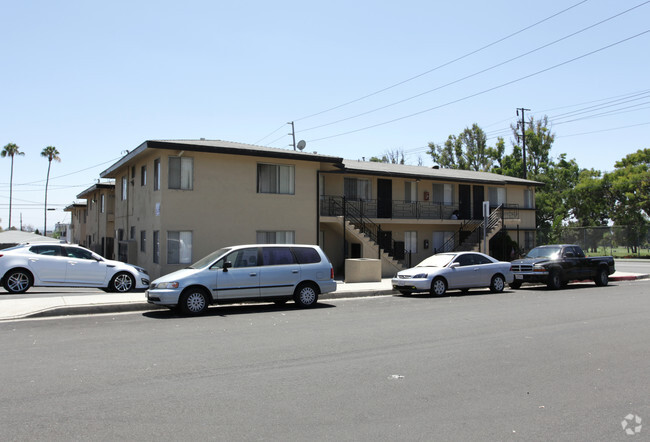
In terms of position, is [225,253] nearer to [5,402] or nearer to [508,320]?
[508,320]

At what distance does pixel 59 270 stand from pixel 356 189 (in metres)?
15.5

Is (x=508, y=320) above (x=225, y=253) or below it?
below

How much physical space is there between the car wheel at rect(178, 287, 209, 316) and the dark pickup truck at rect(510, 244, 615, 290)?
498 inches

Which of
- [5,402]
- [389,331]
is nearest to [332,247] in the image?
[389,331]

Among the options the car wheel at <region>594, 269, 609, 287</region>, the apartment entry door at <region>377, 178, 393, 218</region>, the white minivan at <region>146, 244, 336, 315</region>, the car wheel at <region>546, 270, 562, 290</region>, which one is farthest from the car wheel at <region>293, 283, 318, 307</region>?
the apartment entry door at <region>377, 178, 393, 218</region>

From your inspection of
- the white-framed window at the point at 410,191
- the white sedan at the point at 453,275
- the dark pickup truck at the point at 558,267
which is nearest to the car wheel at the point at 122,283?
the white sedan at the point at 453,275

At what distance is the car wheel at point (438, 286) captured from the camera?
1717 cm

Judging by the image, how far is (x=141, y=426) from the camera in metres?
5.00

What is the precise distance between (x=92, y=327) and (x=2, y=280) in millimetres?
7004

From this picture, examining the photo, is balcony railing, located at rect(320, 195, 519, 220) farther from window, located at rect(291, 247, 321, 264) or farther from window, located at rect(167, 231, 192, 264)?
window, located at rect(291, 247, 321, 264)

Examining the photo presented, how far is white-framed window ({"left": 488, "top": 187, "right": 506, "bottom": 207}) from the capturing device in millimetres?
33719

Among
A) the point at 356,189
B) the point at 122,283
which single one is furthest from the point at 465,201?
the point at 122,283

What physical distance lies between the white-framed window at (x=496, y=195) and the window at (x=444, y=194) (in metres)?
3.35

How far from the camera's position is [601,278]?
21.3m
